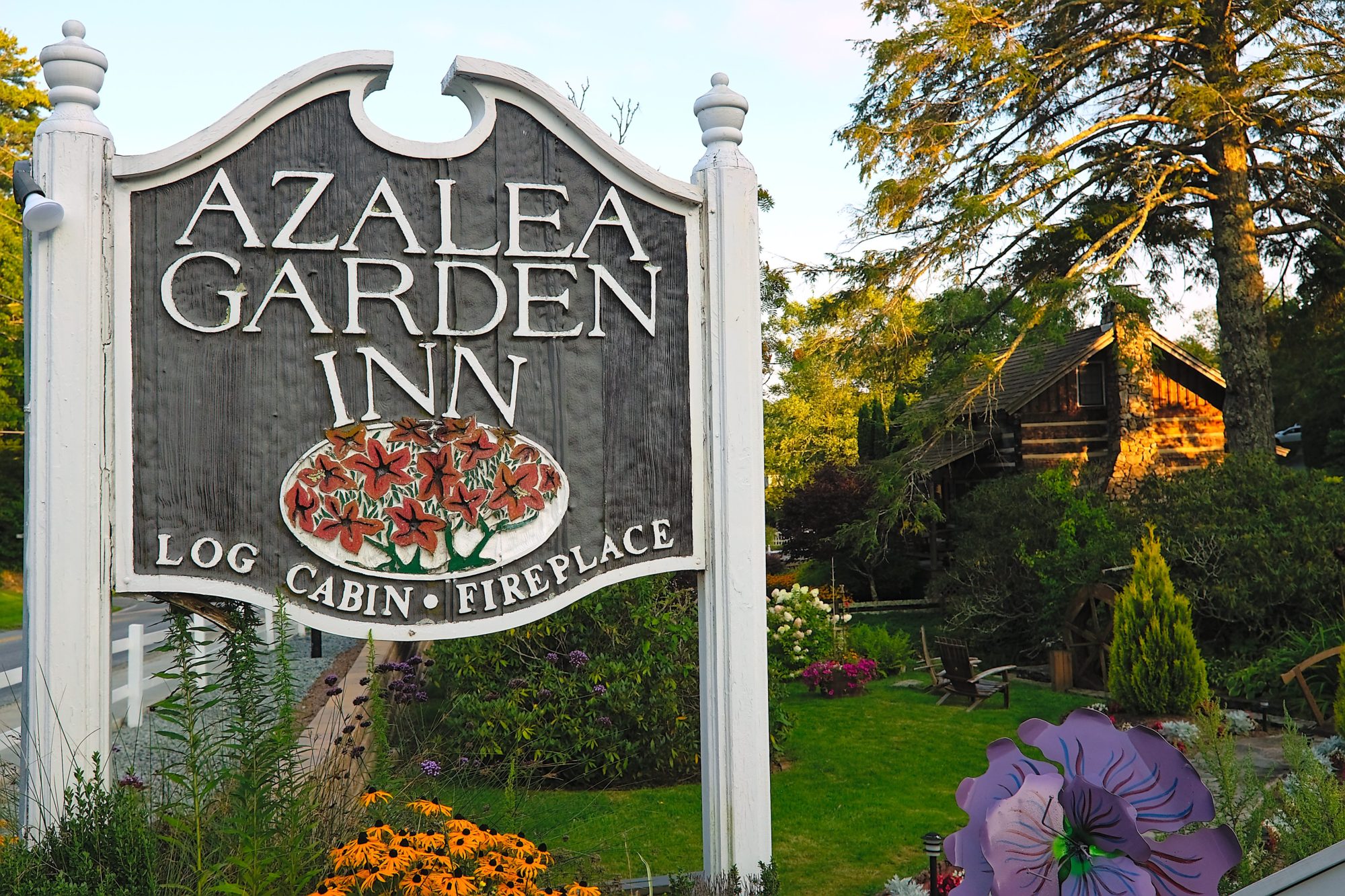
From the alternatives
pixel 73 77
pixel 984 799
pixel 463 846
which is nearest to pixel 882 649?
pixel 463 846

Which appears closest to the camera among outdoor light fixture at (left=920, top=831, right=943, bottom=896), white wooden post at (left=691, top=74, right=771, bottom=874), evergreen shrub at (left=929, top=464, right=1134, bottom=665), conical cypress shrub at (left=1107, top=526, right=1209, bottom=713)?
outdoor light fixture at (left=920, top=831, right=943, bottom=896)

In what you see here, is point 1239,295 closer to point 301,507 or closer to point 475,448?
point 475,448

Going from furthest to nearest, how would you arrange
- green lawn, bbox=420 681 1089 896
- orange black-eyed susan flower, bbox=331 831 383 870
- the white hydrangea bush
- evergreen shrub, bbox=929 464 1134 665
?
evergreen shrub, bbox=929 464 1134 665 < the white hydrangea bush < green lawn, bbox=420 681 1089 896 < orange black-eyed susan flower, bbox=331 831 383 870

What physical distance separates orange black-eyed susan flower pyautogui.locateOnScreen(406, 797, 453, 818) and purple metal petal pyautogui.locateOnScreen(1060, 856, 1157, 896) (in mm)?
2747

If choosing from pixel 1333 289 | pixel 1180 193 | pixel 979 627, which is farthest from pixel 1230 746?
pixel 1333 289

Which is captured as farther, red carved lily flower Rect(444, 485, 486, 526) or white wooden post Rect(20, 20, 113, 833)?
red carved lily flower Rect(444, 485, 486, 526)

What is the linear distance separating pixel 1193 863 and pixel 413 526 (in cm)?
290

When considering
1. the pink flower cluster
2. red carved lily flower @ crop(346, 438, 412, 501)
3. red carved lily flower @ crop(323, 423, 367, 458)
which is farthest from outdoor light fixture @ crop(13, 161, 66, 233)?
the pink flower cluster

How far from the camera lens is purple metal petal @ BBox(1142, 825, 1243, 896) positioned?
172cm

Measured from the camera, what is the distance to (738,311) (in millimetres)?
4289

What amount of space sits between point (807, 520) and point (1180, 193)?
10789 mm

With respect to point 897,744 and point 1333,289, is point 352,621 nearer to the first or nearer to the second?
point 897,744

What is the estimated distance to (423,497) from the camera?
13.1 feet

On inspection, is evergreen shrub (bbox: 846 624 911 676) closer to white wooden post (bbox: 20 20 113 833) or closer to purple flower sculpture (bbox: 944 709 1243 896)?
white wooden post (bbox: 20 20 113 833)
